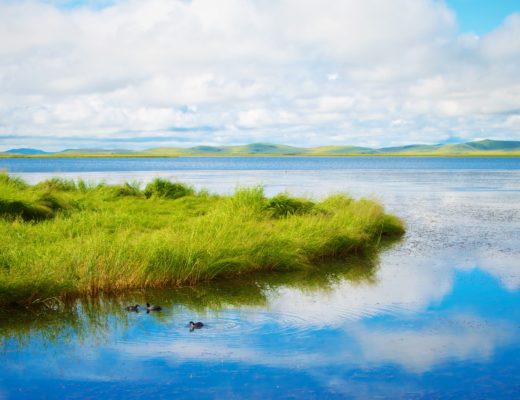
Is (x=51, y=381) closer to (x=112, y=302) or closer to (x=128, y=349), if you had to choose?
(x=128, y=349)

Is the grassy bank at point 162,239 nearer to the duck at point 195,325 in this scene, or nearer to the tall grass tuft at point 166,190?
the duck at point 195,325

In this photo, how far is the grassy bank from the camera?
12203 millimetres

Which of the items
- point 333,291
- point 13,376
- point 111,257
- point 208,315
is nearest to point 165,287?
point 111,257

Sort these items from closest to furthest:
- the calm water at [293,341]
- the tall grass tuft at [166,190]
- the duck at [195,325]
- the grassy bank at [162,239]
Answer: the calm water at [293,341] < the duck at [195,325] < the grassy bank at [162,239] < the tall grass tuft at [166,190]

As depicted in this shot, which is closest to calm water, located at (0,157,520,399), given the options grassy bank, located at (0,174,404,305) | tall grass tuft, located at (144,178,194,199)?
grassy bank, located at (0,174,404,305)

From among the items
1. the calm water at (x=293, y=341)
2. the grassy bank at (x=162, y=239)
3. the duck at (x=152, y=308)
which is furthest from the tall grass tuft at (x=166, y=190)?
the duck at (x=152, y=308)

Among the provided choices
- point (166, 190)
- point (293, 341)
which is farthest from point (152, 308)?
point (166, 190)

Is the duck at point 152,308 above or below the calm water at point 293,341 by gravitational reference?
above

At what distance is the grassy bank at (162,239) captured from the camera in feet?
40.0

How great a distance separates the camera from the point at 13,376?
8344 mm

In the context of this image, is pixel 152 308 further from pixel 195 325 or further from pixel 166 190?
pixel 166 190

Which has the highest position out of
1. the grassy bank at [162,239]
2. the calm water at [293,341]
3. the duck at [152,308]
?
the grassy bank at [162,239]

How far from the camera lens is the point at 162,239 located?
14.3 m

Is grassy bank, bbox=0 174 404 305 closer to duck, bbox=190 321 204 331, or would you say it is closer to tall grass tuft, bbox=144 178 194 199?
duck, bbox=190 321 204 331
